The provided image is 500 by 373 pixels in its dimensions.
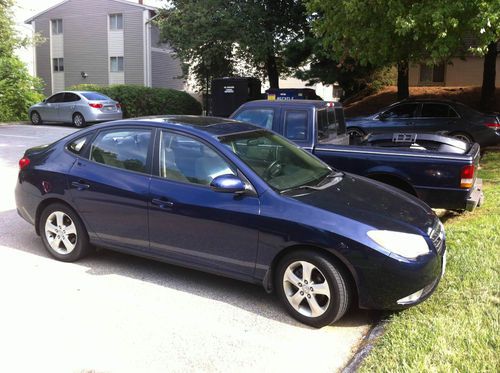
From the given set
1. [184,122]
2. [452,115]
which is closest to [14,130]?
[452,115]

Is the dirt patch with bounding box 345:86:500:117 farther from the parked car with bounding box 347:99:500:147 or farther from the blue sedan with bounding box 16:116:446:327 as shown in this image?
the blue sedan with bounding box 16:116:446:327

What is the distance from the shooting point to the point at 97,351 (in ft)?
11.9

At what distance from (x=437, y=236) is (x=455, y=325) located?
2.53 ft

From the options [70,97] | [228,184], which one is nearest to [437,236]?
[228,184]

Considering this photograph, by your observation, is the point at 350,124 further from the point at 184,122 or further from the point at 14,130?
the point at 14,130

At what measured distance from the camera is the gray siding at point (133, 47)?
3612 cm

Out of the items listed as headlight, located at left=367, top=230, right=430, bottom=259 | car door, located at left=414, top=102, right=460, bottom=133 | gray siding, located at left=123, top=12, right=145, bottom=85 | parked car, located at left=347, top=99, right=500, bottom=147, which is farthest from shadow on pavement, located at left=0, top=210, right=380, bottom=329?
gray siding, located at left=123, top=12, right=145, bottom=85

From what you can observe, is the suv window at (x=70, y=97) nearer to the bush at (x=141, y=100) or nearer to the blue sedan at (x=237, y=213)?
the bush at (x=141, y=100)

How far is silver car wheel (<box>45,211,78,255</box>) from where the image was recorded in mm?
5293

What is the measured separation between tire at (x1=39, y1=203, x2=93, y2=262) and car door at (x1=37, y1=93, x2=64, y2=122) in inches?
640

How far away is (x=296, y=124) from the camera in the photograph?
717 cm

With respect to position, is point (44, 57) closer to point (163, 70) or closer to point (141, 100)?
point (163, 70)

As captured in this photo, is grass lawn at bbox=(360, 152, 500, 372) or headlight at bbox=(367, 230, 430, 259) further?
headlight at bbox=(367, 230, 430, 259)

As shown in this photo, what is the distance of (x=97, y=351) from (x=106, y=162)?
6.74ft
